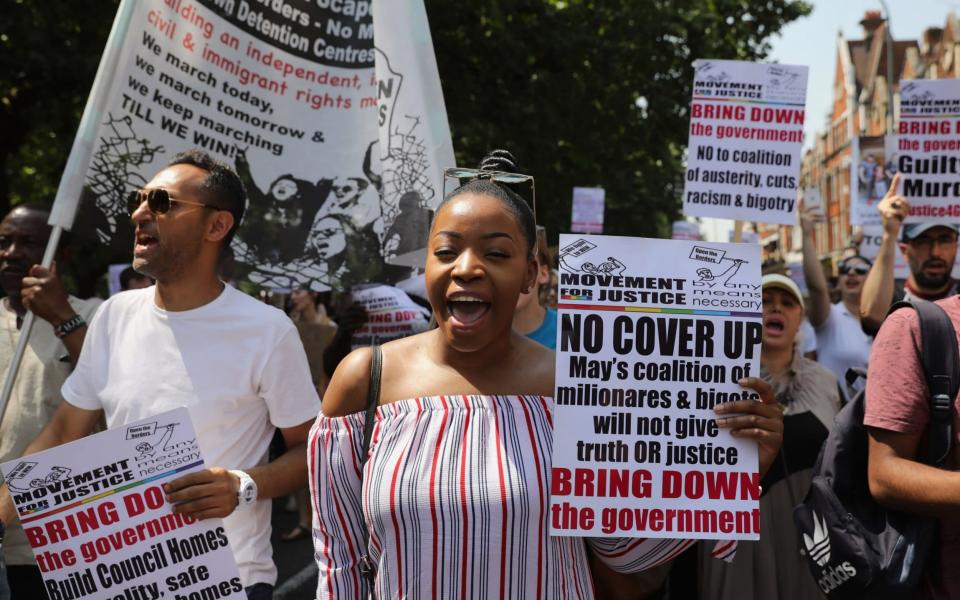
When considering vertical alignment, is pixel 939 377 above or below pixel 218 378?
above

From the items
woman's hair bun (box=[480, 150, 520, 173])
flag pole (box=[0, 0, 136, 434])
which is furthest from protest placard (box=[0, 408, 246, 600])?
flag pole (box=[0, 0, 136, 434])

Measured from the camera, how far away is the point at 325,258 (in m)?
4.29

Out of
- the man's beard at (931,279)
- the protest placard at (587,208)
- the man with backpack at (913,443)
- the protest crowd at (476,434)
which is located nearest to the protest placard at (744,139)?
the man's beard at (931,279)

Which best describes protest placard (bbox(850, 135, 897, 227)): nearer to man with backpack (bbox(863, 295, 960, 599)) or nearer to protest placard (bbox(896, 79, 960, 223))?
protest placard (bbox(896, 79, 960, 223))

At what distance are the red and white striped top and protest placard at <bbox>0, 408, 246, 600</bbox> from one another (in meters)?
0.41

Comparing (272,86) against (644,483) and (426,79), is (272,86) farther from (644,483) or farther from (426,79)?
(644,483)

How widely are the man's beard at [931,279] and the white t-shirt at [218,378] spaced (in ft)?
9.13

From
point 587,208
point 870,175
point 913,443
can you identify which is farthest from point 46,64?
point 913,443

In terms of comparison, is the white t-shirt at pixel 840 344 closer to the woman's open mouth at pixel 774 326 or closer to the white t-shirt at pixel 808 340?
the white t-shirt at pixel 808 340

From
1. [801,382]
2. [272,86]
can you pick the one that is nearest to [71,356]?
[272,86]

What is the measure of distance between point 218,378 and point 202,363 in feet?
0.20

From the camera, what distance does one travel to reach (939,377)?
2.67 meters

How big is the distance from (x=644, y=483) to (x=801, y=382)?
8.91ft

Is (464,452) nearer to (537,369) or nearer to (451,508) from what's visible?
(451,508)
